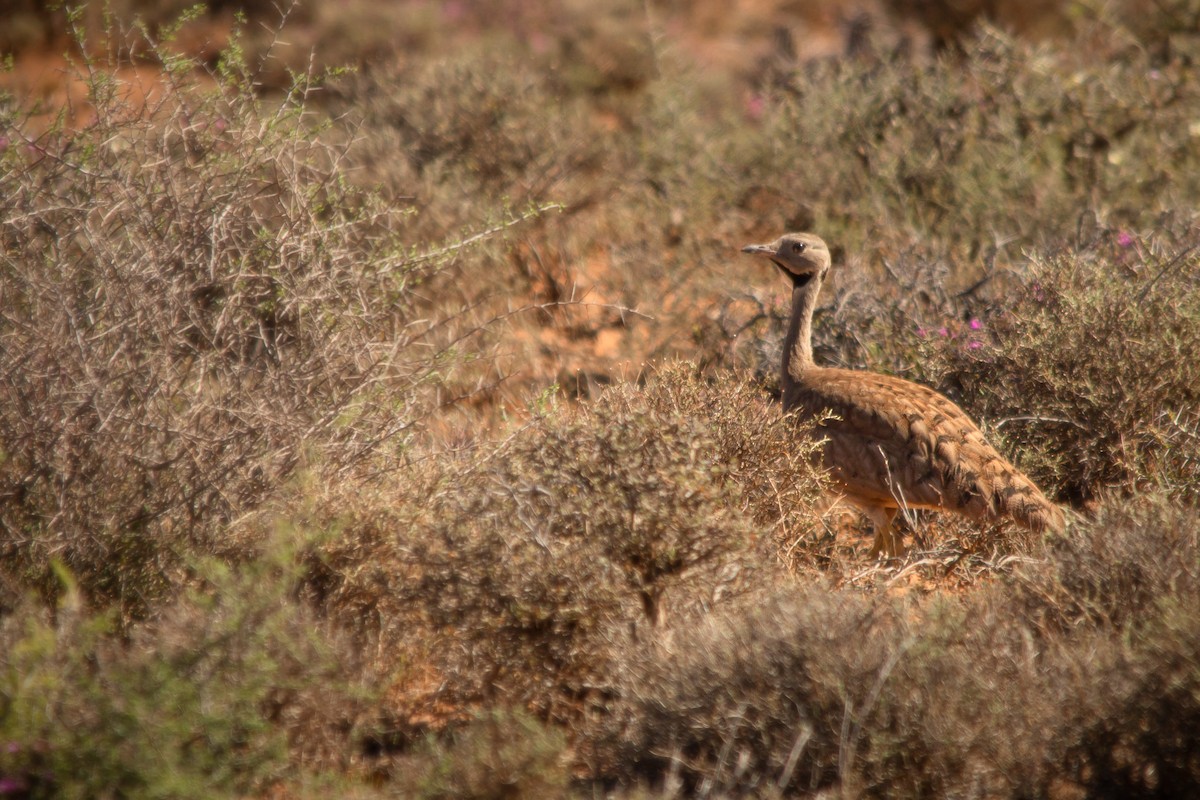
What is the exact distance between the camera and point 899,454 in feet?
14.0

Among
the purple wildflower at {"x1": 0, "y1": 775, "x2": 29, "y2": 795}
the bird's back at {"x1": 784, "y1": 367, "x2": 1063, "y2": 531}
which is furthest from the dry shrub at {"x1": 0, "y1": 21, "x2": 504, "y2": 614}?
the bird's back at {"x1": 784, "y1": 367, "x2": 1063, "y2": 531}

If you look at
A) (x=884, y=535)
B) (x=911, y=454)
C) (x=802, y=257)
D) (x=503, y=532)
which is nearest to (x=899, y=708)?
(x=503, y=532)

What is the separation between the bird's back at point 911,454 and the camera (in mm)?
4023

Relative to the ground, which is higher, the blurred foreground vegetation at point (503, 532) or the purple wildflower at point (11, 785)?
the blurred foreground vegetation at point (503, 532)

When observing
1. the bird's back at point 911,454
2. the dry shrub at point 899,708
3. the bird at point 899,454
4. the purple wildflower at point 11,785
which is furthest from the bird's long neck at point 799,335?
the purple wildflower at point 11,785

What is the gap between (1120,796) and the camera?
289 cm

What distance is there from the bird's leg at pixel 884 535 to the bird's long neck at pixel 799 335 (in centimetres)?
64

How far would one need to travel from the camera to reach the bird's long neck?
15.8 feet

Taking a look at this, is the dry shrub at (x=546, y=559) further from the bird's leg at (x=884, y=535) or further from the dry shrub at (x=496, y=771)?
the bird's leg at (x=884, y=535)

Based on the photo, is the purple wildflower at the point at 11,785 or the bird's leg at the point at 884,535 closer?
the purple wildflower at the point at 11,785

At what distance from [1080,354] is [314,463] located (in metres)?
2.94

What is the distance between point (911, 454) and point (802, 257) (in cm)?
115

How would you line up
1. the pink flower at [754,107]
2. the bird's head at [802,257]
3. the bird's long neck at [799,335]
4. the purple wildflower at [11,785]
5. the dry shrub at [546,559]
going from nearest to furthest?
the purple wildflower at [11,785], the dry shrub at [546,559], the bird's long neck at [799,335], the bird's head at [802,257], the pink flower at [754,107]

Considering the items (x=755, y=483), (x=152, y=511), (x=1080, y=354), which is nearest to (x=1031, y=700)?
(x=755, y=483)
